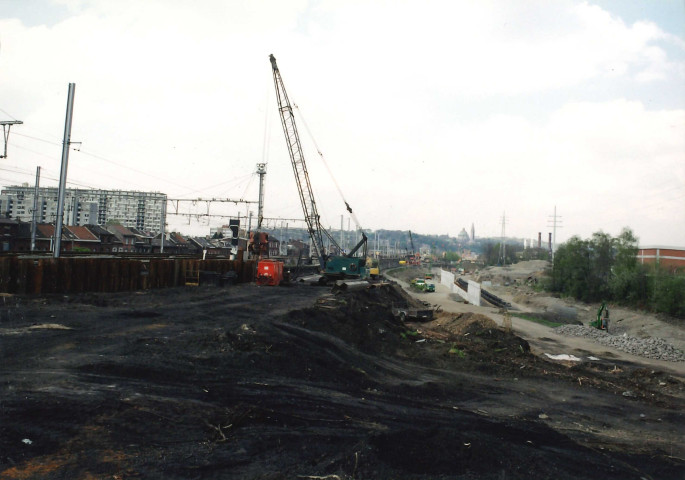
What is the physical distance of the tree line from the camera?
41.4 metres

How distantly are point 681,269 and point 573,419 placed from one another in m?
43.8

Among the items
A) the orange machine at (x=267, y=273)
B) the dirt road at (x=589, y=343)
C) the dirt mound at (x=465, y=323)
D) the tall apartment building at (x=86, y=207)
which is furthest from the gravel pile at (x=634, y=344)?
the tall apartment building at (x=86, y=207)

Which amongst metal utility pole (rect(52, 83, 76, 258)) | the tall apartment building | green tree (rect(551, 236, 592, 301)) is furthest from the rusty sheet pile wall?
green tree (rect(551, 236, 592, 301))

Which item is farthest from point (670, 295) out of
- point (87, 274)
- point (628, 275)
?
point (87, 274)

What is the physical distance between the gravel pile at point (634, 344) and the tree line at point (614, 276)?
31.9ft

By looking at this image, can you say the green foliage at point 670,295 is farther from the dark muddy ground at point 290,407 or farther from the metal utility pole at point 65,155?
the metal utility pole at point 65,155

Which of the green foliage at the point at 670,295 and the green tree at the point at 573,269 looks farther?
the green tree at the point at 573,269

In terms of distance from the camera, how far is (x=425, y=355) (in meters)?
18.7

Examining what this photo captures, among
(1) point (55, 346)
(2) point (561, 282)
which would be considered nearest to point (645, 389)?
(1) point (55, 346)

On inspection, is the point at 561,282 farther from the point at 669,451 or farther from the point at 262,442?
the point at 262,442

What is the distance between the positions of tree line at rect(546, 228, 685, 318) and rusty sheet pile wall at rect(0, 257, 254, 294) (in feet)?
138

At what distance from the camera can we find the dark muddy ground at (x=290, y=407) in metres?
6.95

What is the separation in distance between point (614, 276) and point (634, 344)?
23901 millimetres

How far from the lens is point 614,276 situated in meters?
52.1
